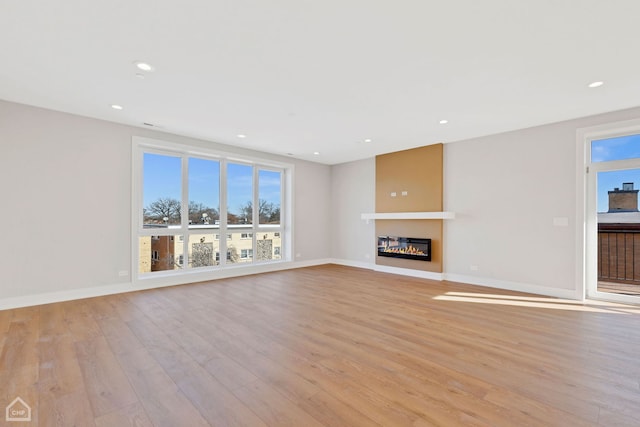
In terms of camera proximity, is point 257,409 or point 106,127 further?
point 106,127

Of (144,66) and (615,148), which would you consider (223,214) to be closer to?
(144,66)

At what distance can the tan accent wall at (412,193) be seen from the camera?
19.7 feet

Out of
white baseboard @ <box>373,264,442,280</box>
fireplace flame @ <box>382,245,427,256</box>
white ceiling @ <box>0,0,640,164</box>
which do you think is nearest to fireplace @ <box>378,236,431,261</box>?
fireplace flame @ <box>382,245,427,256</box>

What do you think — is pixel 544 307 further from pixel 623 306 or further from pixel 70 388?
pixel 70 388

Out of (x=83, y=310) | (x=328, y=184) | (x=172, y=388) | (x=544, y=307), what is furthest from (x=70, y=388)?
(x=328, y=184)

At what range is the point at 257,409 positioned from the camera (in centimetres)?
183

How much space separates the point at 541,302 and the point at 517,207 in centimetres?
163

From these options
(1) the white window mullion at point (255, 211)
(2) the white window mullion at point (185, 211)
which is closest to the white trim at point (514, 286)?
(1) the white window mullion at point (255, 211)

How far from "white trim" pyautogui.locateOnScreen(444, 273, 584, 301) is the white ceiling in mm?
2734

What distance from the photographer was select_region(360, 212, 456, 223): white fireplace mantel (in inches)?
225

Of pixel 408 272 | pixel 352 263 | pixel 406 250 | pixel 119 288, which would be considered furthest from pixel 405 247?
pixel 119 288

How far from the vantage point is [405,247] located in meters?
6.51

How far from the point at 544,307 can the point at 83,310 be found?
249 inches

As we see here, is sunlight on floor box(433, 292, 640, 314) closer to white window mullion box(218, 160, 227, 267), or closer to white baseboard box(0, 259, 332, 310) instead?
white baseboard box(0, 259, 332, 310)
